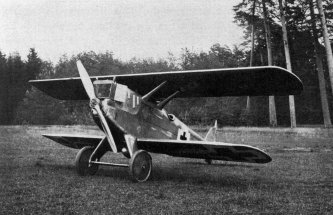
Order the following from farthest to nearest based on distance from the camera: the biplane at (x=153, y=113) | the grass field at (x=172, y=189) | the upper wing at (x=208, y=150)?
1. the biplane at (x=153, y=113)
2. the upper wing at (x=208, y=150)
3. the grass field at (x=172, y=189)

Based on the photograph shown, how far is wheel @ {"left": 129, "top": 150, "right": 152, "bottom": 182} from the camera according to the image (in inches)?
303

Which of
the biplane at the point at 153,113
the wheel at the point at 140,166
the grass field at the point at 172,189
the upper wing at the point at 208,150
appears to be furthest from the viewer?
the biplane at the point at 153,113

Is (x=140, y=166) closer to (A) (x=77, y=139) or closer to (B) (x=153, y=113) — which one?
(B) (x=153, y=113)

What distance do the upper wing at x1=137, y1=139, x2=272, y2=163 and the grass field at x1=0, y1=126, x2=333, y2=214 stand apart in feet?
1.77

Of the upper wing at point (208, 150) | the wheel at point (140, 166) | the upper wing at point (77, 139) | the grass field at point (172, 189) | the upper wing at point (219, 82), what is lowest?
the grass field at point (172, 189)

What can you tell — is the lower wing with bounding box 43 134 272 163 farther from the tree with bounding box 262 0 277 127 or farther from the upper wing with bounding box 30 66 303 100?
the tree with bounding box 262 0 277 127

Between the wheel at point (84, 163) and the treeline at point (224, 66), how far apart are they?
20844 mm

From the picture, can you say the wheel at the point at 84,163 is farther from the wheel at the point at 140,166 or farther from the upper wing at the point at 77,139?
the wheel at the point at 140,166

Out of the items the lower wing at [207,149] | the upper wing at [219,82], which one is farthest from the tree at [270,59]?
the lower wing at [207,149]

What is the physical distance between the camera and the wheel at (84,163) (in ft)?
28.1

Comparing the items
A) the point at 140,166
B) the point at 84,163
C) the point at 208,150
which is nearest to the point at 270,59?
the point at 208,150

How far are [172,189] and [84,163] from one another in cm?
253

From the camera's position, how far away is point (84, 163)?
8.73 meters

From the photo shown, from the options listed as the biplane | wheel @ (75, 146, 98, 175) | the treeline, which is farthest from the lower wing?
the treeline
